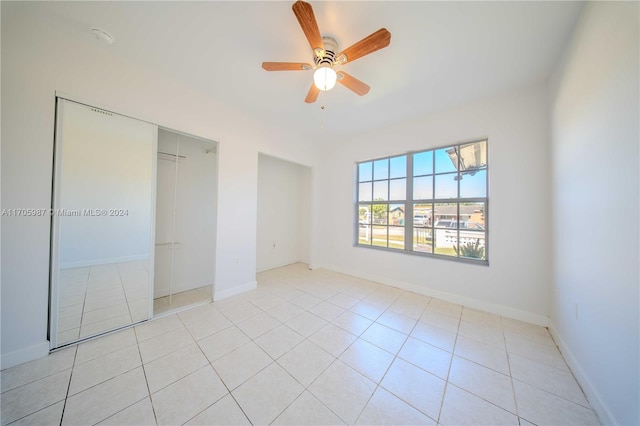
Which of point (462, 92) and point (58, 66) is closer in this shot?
point (58, 66)

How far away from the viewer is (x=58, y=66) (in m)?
1.73

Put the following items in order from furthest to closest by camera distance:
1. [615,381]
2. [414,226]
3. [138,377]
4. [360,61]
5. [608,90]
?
[414,226] < [360,61] < [138,377] < [608,90] < [615,381]

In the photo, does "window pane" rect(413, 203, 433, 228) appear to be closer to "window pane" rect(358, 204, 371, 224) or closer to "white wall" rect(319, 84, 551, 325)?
"white wall" rect(319, 84, 551, 325)

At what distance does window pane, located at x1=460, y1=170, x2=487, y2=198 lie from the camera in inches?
107

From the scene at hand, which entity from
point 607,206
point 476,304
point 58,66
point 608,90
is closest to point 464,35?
point 608,90

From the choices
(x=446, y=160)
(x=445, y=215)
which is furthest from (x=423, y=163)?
(x=445, y=215)

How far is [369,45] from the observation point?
1.50 m

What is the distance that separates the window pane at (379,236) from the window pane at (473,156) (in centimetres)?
157

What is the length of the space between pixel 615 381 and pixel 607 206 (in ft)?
3.48

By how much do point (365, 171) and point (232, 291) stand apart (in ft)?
10.7

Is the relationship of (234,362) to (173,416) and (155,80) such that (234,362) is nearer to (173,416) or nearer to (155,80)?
(173,416)

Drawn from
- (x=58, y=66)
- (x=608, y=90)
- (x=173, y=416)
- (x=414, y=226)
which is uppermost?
(x=58, y=66)

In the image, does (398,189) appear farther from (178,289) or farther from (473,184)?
(178,289)

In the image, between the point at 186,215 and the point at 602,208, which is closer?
the point at 602,208
